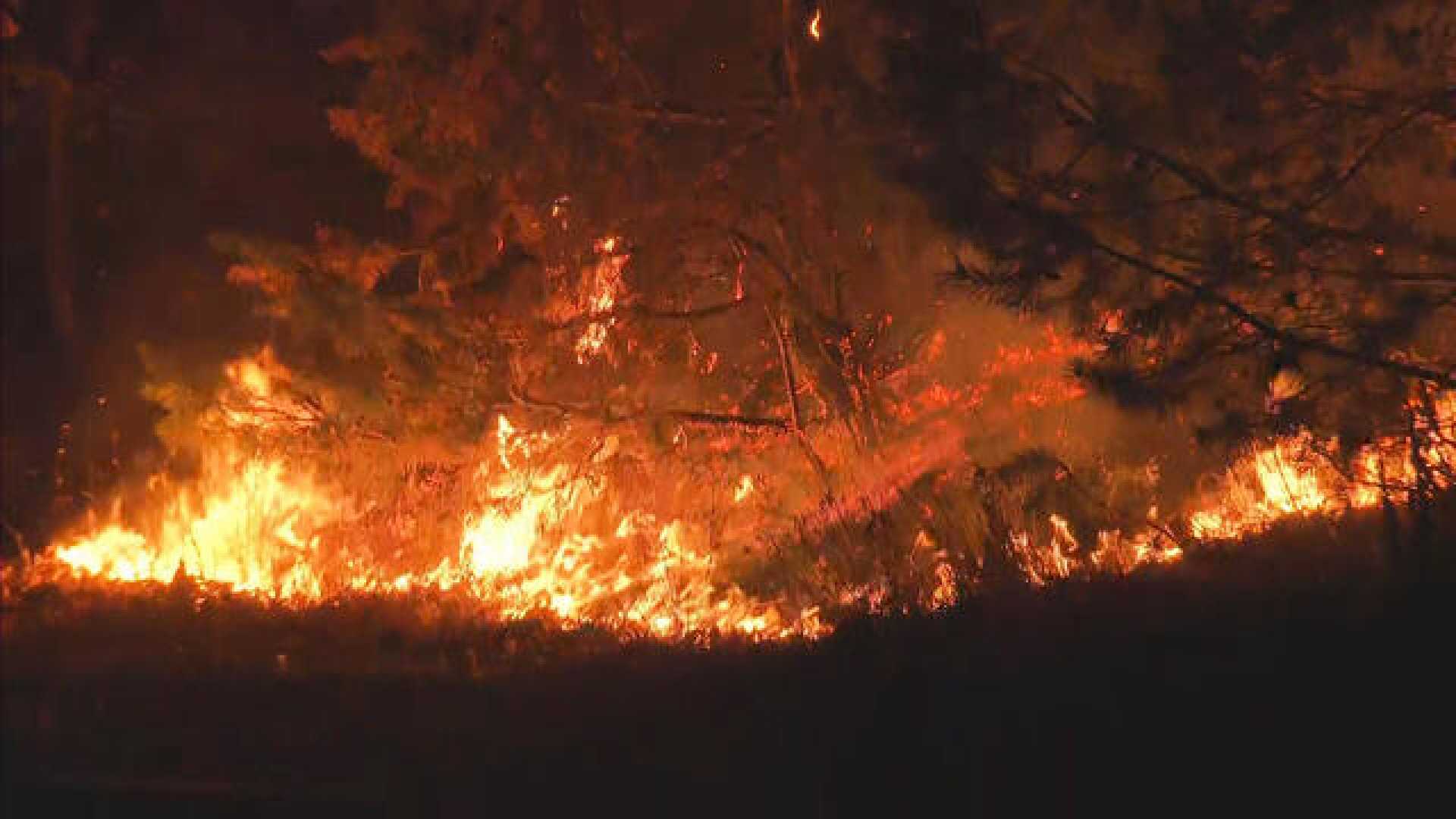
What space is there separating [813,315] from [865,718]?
666cm

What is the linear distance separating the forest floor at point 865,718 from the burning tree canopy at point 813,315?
1.45 metres

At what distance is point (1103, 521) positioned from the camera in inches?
368

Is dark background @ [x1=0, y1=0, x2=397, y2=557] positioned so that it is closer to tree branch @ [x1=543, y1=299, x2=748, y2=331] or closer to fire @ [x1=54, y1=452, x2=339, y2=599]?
fire @ [x1=54, y1=452, x2=339, y2=599]

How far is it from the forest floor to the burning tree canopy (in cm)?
145

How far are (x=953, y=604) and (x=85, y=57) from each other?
15.0m

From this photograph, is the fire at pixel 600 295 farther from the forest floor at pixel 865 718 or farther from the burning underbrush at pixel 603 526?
the forest floor at pixel 865 718

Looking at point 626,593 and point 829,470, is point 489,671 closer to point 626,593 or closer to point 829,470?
point 626,593

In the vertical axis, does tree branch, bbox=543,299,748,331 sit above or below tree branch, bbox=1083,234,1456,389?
above

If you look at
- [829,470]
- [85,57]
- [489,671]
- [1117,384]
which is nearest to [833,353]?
[829,470]

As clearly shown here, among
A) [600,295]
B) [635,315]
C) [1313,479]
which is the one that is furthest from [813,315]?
[1313,479]

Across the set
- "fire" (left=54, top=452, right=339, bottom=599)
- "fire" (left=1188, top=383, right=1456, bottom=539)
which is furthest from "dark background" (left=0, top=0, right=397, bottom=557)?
"fire" (left=1188, top=383, right=1456, bottom=539)

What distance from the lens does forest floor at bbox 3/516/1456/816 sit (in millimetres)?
5301

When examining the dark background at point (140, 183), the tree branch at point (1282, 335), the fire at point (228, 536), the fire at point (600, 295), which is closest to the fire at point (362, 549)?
the fire at point (228, 536)

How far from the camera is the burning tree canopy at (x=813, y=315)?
8320mm
